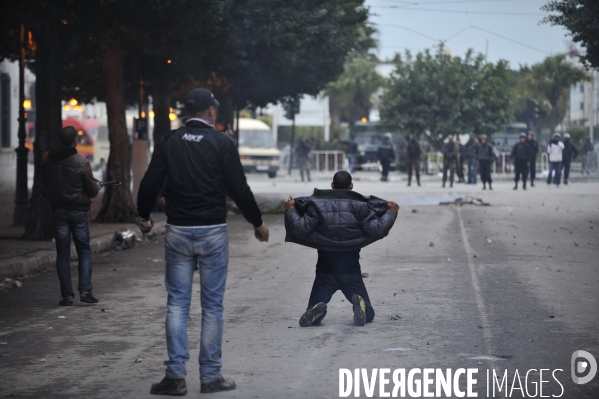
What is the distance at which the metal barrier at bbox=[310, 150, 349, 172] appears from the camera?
174 ft

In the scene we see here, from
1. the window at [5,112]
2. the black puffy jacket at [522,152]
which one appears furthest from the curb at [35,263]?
the black puffy jacket at [522,152]

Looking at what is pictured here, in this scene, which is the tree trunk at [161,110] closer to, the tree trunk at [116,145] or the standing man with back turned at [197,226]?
the tree trunk at [116,145]

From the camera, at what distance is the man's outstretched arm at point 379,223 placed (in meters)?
8.47

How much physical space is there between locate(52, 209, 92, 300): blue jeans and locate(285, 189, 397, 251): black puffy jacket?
278 cm

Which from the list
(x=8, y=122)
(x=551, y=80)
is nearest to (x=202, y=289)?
(x=8, y=122)

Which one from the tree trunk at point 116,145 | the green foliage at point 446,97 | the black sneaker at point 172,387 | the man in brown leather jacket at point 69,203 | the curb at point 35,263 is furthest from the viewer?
the green foliage at point 446,97

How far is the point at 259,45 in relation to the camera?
22953 millimetres

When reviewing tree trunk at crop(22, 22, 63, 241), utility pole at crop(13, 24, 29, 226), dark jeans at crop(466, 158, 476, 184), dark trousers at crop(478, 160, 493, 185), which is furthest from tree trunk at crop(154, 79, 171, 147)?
dark jeans at crop(466, 158, 476, 184)

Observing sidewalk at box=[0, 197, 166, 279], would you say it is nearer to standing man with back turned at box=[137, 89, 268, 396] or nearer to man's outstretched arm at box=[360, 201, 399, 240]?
man's outstretched arm at box=[360, 201, 399, 240]

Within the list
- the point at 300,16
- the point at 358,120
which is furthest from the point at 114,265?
the point at 358,120

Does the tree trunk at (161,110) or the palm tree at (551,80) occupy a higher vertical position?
the palm tree at (551,80)

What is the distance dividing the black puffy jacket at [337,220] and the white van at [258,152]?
1484 inches

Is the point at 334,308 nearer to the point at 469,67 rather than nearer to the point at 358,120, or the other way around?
the point at 469,67

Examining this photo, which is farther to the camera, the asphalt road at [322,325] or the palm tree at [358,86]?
the palm tree at [358,86]
